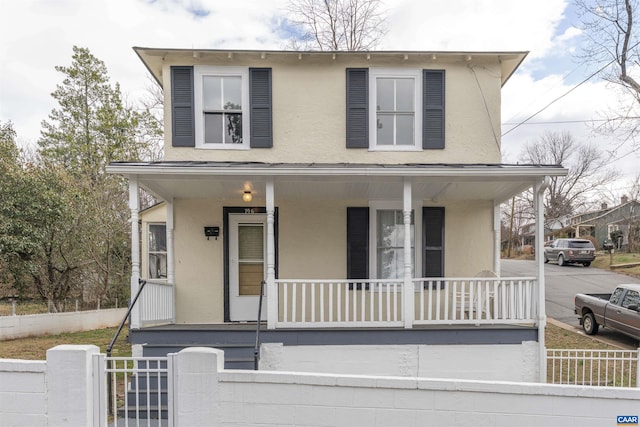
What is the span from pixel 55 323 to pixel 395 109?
33.4 ft

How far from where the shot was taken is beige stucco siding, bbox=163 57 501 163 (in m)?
7.05

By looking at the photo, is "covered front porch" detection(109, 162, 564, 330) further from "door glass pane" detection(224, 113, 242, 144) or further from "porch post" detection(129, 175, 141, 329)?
"door glass pane" detection(224, 113, 242, 144)

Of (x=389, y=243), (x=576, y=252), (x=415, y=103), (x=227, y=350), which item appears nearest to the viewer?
(x=227, y=350)

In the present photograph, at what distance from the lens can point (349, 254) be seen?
700 centimetres

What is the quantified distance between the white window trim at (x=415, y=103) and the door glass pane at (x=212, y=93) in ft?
9.42

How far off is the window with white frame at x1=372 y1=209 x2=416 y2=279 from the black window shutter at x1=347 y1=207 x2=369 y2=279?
290mm

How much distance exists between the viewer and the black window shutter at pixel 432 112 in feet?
23.1

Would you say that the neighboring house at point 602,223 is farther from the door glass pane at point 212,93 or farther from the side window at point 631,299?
the door glass pane at point 212,93

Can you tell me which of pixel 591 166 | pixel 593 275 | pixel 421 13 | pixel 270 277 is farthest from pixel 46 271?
pixel 591 166

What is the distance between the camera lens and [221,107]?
23.0ft

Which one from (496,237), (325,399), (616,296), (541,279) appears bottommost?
(616,296)

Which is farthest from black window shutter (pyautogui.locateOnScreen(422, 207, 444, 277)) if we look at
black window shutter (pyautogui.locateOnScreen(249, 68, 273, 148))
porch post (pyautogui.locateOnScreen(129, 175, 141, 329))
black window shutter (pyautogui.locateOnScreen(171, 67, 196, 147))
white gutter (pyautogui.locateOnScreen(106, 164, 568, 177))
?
porch post (pyautogui.locateOnScreen(129, 175, 141, 329))

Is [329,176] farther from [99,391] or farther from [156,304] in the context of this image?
[99,391]

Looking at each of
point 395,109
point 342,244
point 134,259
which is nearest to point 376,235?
point 342,244
